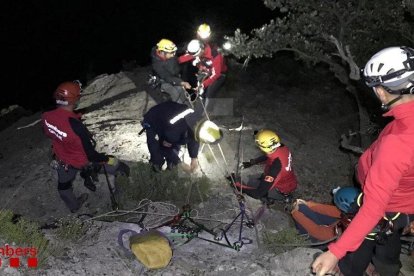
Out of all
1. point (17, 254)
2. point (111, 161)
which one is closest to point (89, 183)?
point (111, 161)

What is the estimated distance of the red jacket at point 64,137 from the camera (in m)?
6.12

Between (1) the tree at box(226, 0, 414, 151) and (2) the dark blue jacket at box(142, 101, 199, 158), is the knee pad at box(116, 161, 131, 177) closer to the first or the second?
(2) the dark blue jacket at box(142, 101, 199, 158)

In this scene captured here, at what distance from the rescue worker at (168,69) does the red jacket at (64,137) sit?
9.10ft

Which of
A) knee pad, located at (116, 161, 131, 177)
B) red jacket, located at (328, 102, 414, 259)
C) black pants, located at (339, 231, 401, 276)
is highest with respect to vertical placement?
red jacket, located at (328, 102, 414, 259)

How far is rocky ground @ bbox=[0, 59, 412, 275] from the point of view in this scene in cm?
483

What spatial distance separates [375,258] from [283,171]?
277 centimetres

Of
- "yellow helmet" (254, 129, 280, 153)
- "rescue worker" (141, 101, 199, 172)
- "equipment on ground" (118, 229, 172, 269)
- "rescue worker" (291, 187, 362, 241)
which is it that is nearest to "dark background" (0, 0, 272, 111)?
"rescue worker" (141, 101, 199, 172)

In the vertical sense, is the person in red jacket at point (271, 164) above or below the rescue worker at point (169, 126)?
below

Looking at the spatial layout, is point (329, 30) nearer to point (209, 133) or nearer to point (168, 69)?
point (168, 69)

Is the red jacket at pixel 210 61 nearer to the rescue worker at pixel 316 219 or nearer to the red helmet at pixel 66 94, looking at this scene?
the red helmet at pixel 66 94

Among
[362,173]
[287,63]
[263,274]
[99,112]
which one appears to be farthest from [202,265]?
[287,63]

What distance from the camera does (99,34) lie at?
4153cm

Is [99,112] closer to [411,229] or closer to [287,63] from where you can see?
[287,63]

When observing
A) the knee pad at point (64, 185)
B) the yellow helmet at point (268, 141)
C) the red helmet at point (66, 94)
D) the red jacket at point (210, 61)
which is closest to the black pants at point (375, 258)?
the yellow helmet at point (268, 141)
